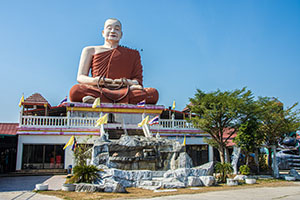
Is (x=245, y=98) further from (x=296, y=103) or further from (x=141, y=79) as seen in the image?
(x=141, y=79)

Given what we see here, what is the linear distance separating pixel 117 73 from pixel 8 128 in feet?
30.0

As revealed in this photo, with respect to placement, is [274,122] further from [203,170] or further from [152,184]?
[152,184]

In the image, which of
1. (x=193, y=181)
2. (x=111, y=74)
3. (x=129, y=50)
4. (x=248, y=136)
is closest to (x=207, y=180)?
(x=193, y=181)

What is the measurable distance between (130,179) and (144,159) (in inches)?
90.6

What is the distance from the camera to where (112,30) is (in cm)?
2375

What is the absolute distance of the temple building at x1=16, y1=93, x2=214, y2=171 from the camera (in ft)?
57.0

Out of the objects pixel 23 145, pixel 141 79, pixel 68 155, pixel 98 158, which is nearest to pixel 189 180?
pixel 98 158

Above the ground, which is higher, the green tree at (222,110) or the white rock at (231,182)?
the green tree at (222,110)

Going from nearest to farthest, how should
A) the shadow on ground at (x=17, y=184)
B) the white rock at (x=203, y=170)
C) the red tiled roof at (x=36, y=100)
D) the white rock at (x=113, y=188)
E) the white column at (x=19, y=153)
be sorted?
the white rock at (x=113, y=188)
the shadow on ground at (x=17, y=184)
the white rock at (x=203, y=170)
the white column at (x=19, y=153)
the red tiled roof at (x=36, y=100)

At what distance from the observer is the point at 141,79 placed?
Result: 80.4 ft

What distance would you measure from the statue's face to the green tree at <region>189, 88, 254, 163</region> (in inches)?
405

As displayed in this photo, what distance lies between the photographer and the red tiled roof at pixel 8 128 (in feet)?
56.7

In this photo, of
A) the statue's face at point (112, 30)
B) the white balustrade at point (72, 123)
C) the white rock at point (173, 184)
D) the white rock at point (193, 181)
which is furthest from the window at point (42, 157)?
the statue's face at point (112, 30)

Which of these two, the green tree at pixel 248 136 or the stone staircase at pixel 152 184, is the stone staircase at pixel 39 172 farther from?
the green tree at pixel 248 136
